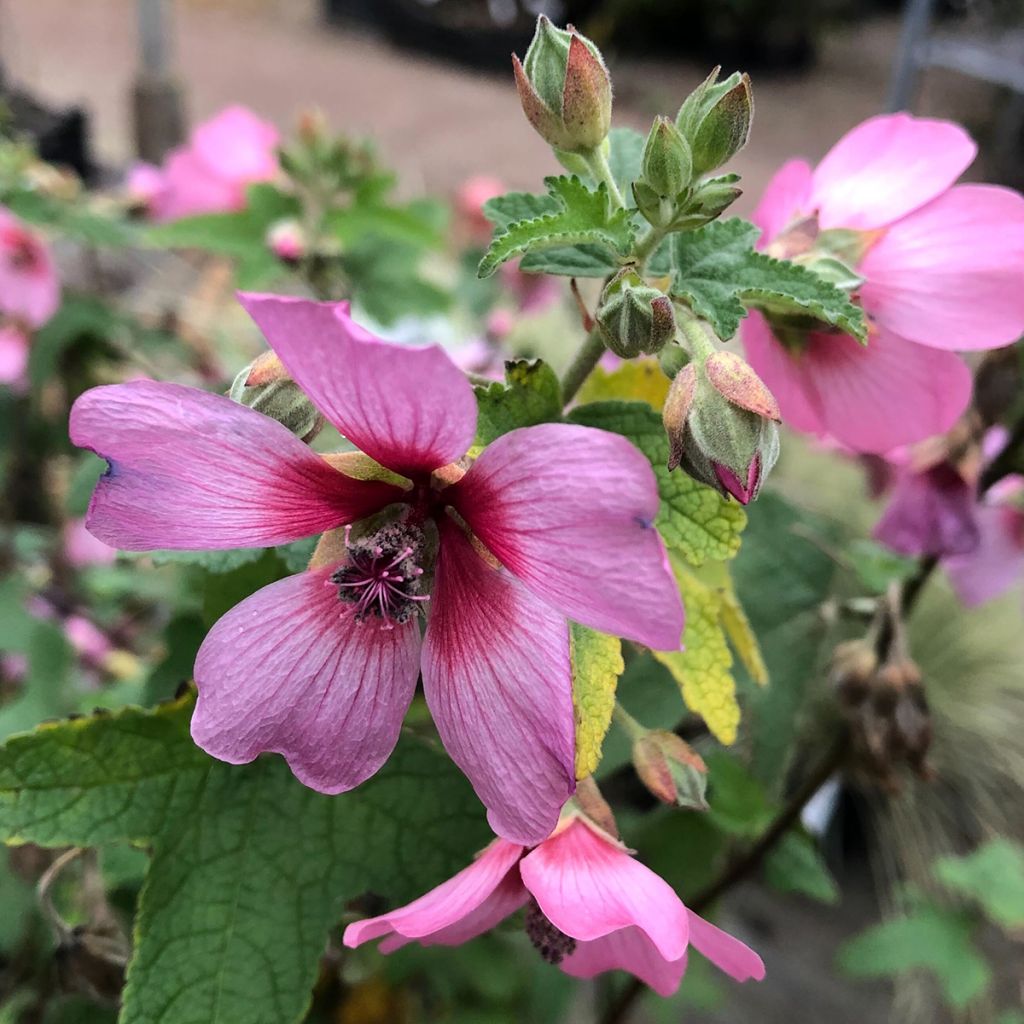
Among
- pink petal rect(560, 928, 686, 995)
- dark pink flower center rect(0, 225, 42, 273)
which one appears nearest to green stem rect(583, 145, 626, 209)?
pink petal rect(560, 928, 686, 995)

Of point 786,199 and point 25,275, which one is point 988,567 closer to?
point 786,199

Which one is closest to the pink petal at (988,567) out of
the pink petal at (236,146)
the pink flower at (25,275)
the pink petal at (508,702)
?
the pink petal at (508,702)

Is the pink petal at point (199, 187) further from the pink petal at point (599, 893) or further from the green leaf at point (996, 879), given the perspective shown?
the green leaf at point (996, 879)

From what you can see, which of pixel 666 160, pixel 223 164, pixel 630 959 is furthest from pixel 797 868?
pixel 223 164

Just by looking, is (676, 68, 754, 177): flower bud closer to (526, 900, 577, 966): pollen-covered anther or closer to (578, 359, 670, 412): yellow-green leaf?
(578, 359, 670, 412): yellow-green leaf

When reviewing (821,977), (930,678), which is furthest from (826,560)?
(930,678)
